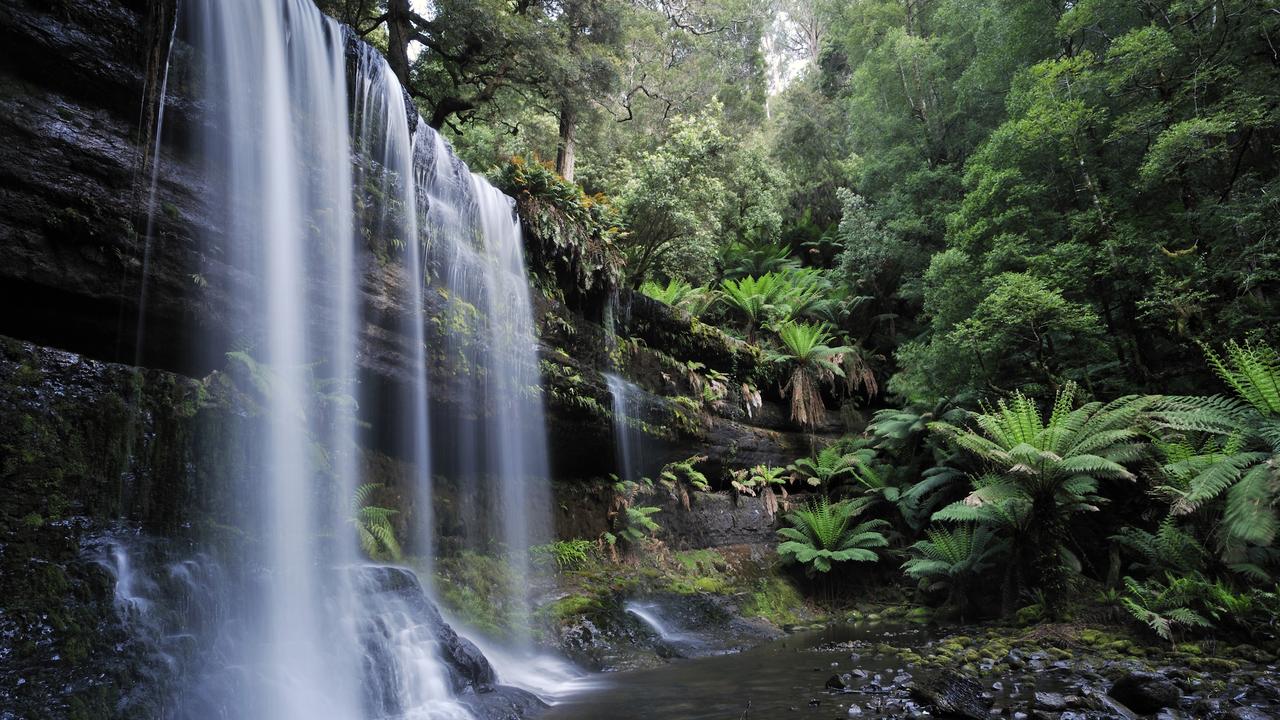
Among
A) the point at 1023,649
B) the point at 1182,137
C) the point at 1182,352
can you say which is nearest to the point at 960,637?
the point at 1023,649

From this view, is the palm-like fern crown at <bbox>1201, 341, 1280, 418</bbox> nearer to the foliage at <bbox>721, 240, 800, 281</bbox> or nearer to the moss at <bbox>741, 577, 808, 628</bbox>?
the moss at <bbox>741, 577, 808, 628</bbox>

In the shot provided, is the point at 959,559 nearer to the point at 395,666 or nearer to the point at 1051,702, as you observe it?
the point at 1051,702

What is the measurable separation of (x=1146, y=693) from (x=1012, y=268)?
26.9 feet

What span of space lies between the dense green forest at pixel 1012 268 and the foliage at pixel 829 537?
51mm

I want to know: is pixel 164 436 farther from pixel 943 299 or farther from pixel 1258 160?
pixel 1258 160

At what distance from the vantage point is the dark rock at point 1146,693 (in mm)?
4180

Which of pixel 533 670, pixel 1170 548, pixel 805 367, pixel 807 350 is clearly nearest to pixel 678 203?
pixel 807 350

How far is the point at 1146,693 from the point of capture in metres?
4.21

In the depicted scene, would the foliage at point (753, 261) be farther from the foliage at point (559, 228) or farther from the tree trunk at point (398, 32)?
the tree trunk at point (398, 32)

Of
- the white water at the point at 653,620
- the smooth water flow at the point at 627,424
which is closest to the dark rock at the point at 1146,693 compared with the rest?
the white water at the point at 653,620

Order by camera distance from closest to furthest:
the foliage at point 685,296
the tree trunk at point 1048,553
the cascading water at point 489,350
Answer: the cascading water at point 489,350 → the tree trunk at point 1048,553 → the foliage at point 685,296

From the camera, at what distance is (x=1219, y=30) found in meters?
9.20

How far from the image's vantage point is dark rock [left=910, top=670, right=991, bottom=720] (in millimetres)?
4098

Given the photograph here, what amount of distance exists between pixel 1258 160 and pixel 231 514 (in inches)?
535
